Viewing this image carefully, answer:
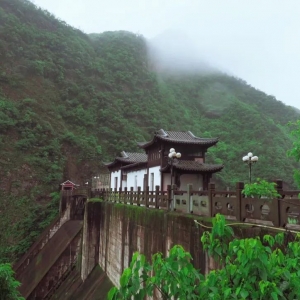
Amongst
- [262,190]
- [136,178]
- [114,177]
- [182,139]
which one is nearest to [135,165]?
[136,178]

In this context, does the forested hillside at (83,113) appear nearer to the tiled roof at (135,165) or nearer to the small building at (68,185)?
the small building at (68,185)

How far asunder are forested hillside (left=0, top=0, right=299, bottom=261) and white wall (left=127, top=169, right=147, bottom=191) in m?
10.2

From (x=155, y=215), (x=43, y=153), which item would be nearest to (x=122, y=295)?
(x=155, y=215)

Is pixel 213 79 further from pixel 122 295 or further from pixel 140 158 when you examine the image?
pixel 122 295

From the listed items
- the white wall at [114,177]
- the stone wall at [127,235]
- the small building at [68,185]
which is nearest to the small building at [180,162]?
the stone wall at [127,235]

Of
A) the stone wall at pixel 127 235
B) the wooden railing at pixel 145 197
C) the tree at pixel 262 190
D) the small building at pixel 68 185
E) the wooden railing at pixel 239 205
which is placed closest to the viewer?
the wooden railing at pixel 239 205

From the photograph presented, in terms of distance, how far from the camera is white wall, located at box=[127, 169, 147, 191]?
26.1 metres

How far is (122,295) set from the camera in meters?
2.70

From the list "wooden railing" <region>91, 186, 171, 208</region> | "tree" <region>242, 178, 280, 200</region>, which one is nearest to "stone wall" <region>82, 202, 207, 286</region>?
"wooden railing" <region>91, 186, 171, 208</region>

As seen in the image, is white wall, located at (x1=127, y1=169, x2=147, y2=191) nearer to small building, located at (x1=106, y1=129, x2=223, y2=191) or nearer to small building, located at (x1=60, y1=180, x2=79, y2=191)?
small building, located at (x1=106, y1=129, x2=223, y2=191)

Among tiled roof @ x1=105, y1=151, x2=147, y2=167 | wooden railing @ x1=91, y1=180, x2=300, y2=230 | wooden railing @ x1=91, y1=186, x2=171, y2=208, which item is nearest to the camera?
wooden railing @ x1=91, y1=180, x2=300, y2=230

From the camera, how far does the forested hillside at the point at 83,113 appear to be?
34.7 meters

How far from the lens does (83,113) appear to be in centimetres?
5088

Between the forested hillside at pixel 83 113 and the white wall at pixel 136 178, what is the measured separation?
33.4 ft
